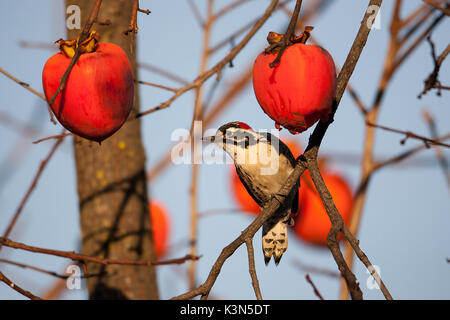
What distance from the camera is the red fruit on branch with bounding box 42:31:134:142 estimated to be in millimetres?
1465

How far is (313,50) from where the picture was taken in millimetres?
1498

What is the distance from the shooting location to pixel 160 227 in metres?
3.78

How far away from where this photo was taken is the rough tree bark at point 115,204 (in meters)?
2.77

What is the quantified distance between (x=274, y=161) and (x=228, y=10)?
2.94ft

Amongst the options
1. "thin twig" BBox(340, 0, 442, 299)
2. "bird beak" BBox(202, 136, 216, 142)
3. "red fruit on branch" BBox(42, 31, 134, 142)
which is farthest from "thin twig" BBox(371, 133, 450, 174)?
"red fruit on branch" BBox(42, 31, 134, 142)

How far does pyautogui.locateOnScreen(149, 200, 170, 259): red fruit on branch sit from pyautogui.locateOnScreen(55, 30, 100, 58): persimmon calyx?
2.27m

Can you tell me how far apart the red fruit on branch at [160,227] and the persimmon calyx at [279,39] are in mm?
2317

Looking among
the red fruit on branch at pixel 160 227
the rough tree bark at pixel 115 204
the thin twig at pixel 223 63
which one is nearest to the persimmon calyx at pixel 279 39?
the thin twig at pixel 223 63

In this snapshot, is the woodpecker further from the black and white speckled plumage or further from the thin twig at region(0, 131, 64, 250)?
the thin twig at region(0, 131, 64, 250)

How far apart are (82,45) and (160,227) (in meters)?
2.38

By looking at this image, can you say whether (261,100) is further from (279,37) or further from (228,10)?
(228,10)

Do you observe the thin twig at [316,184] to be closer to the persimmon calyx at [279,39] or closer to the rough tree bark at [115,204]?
the persimmon calyx at [279,39]

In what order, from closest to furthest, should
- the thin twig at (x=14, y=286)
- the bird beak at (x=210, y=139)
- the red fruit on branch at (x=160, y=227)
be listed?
the thin twig at (x=14, y=286) < the bird beak at (x=210, y=139) < the red fruit on branch at (x=160, y=227)
